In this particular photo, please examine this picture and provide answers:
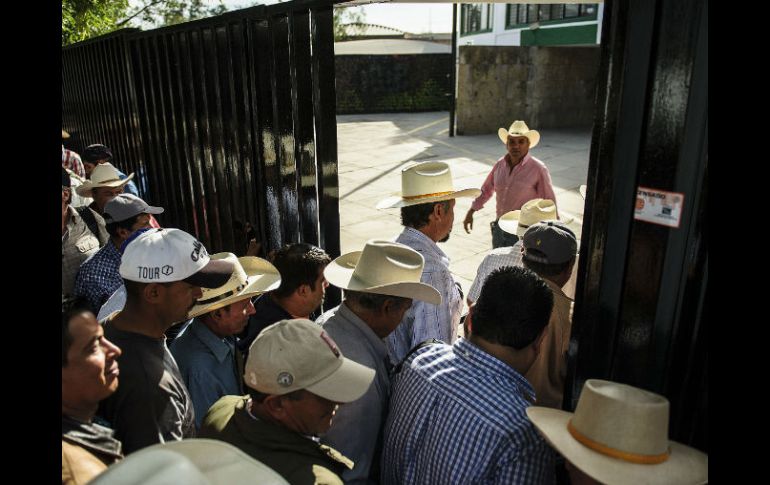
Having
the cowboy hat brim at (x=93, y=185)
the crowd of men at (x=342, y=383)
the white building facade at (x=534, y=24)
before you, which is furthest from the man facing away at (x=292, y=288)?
the white building facade at (x=534, y=24)

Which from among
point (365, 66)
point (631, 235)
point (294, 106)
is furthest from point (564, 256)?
point (365, 66)

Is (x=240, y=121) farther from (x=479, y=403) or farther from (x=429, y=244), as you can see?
(x=479, y=403)

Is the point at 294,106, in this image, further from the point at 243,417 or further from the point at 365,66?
the point at 365,66

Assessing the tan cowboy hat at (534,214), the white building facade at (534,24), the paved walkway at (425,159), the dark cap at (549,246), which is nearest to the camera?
the dark cap at (549,246)

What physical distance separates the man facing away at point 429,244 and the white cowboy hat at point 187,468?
5.34ft

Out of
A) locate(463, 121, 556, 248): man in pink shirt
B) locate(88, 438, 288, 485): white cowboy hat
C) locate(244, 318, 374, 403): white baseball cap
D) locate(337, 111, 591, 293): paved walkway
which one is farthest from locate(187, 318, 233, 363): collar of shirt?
locate(337, 111, 591, 293): paved walkway

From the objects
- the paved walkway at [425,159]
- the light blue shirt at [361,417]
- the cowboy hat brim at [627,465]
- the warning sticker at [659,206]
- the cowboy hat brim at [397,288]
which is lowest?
the paved walkway at [425,159]

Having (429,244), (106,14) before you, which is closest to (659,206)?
(429,244)

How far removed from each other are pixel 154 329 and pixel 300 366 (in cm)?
76

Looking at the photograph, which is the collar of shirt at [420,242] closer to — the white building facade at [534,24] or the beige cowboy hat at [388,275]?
the beige cowboy hat at [388,275]

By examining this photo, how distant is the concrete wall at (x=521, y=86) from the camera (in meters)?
17.5
